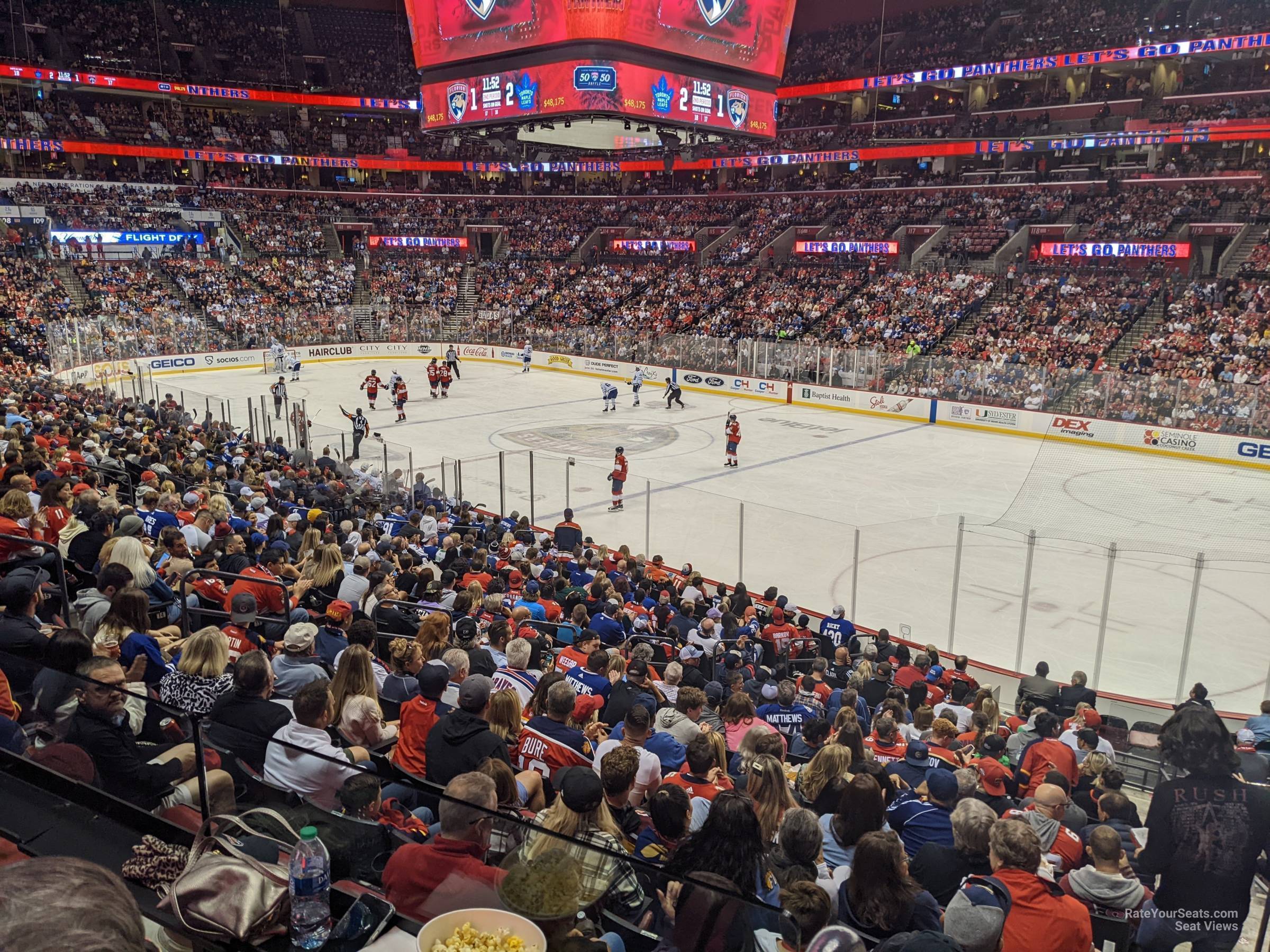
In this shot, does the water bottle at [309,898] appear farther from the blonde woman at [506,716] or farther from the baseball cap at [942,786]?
the baseball cap at [942,786]

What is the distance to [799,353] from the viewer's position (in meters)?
33.6

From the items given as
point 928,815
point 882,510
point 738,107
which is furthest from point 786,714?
point 738,107

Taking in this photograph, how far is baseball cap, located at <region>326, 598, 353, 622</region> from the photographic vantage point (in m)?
7.88

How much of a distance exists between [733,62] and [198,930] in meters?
28.6

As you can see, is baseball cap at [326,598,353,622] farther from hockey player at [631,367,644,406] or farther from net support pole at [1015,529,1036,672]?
hockey player at [631,367,644,406]

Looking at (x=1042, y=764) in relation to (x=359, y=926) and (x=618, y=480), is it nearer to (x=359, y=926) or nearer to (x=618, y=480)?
(x=359, y=926)

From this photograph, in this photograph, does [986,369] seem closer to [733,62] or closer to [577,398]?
[733,62]

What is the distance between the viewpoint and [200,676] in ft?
16.1

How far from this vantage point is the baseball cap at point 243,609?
277 inches

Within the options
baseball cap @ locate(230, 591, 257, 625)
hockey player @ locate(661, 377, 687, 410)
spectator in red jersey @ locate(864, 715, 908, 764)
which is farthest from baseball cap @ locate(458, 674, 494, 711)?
hockey player @ locate(661, 377, 687, 410)

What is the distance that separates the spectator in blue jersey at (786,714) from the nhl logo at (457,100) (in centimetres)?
2470

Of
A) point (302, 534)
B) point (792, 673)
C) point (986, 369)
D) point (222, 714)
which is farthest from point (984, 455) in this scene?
point (222, 714)

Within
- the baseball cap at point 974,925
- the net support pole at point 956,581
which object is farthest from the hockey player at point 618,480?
the baseball cap at point 974,925

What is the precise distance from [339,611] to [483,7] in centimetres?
2341
